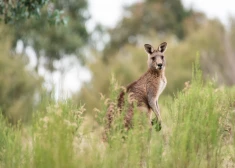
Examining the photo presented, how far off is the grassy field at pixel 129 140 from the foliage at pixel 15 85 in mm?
12209

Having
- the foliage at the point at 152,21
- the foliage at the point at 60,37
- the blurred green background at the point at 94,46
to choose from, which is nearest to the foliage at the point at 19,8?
the blurred green background at the point at 94,46

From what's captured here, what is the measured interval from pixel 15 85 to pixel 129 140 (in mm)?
14634

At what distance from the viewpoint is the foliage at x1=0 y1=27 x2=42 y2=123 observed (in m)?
19.4

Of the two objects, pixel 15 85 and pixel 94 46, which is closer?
pixel 15 85

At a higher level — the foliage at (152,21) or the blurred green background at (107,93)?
the foliage at (152,21)

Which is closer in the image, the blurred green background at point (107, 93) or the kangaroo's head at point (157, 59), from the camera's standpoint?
the blurred green background at point (107, 93)

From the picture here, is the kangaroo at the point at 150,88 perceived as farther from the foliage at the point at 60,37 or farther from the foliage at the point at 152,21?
the foliage at the point at 152,21

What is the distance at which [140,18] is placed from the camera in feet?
179

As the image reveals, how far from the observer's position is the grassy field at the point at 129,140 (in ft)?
19.4

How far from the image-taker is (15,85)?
20.3 meters

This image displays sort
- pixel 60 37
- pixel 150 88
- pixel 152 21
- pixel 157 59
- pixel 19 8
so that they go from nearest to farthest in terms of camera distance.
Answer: pixel 150 88, pixel 157 59, pixel 19 8, pixel 60 37, pixel 152 21

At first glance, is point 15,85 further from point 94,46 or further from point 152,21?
point 152,21

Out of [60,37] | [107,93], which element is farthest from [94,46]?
[107,93]

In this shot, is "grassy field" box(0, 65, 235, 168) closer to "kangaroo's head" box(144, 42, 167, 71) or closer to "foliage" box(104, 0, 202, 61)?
"kangaroo's head" box(144, 42, 167, 71)
